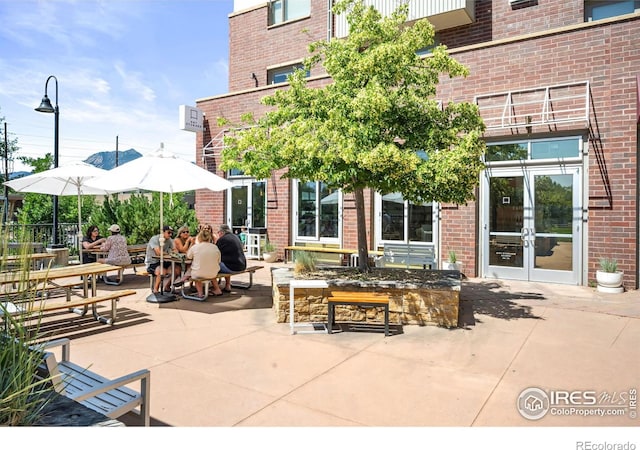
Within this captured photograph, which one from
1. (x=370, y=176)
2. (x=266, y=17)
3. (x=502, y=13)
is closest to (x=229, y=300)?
(x=370, y=176)

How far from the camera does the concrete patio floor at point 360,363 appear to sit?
11.4ft

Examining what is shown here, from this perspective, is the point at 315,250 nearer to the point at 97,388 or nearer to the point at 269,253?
the point at 269,253

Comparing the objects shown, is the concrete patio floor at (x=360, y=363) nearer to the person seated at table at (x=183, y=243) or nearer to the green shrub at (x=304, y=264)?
the green shrub at (x=304, y=264)

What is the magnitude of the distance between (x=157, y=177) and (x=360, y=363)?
428 cm

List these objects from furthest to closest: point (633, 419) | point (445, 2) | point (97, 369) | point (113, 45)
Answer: point (445, 2)
point (113, 45)
point (97, 369)
point (633, 419)

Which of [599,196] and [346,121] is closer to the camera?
[346,121]

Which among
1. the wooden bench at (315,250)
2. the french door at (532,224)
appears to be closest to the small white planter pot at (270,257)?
the wooden bench at (315,250)

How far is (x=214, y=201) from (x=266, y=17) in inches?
269

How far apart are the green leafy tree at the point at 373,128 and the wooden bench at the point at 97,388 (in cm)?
357

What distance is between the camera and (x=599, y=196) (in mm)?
8984

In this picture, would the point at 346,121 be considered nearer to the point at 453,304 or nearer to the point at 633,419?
the point at 453,304

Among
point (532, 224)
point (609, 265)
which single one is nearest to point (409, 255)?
point (532, 224)

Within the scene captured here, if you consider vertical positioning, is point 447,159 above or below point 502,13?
below

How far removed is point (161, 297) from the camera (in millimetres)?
7477
